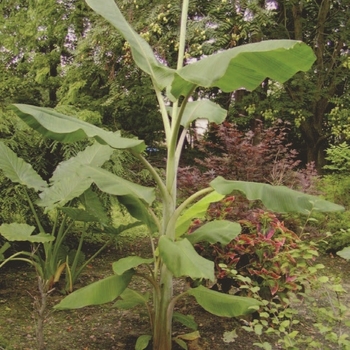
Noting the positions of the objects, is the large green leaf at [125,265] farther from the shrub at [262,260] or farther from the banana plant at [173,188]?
the shrub at [262,260]

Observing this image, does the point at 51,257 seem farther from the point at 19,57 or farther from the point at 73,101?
the point at 19,57

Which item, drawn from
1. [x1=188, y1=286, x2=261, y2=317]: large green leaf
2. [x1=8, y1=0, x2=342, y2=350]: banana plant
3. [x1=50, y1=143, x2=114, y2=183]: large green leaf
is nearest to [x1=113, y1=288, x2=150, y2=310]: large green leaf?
[x1=8, y1=0, x2=342, y2=350]: banana plant

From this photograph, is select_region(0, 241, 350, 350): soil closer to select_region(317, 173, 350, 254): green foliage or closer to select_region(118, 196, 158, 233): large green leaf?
select_region(118, 196, 158, 233): large green leaf

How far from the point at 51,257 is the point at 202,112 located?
184 centimetres

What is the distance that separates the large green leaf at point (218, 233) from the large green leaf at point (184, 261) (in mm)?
400

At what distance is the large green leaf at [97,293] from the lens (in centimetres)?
240

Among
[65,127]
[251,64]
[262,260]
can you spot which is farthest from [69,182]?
[251,64]

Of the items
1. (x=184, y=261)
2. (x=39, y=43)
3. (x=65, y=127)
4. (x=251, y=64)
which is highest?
(x=39, y=43)

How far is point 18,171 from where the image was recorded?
3314 mm

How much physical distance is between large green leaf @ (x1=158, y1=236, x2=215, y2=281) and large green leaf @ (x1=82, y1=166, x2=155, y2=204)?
38 centimetres

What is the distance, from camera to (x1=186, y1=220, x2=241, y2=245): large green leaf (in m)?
2.68

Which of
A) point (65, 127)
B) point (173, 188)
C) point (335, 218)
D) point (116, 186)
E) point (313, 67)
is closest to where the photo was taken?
point (65, 127)

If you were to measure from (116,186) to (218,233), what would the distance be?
746 mm

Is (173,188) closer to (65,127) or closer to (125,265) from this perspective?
(125,265)
